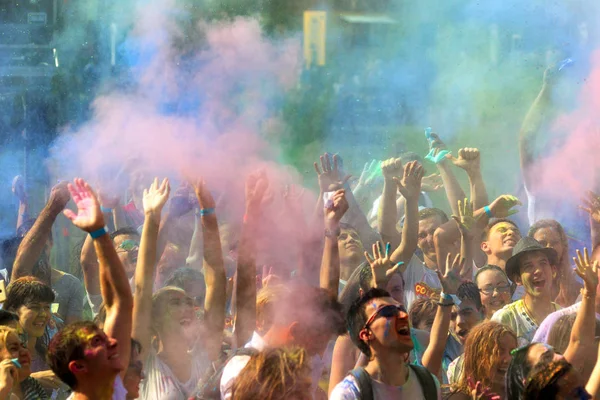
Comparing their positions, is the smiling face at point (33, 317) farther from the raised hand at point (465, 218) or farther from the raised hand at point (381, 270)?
the raised hand at point (465, 218)

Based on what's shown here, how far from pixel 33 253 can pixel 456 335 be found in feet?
7.14

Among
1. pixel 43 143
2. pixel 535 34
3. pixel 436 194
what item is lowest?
pixel 436 194

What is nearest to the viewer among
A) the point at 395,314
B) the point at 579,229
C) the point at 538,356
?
the point at 538,356

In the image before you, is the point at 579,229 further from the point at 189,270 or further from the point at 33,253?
A: the point at 33,253

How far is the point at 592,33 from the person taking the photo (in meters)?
7.72

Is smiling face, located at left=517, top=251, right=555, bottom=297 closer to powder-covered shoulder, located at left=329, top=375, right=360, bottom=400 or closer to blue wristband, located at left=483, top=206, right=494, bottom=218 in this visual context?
blue wristband, located at left=483, top=206, right=494, bottom=218

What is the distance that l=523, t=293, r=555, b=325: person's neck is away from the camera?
16.1 feet

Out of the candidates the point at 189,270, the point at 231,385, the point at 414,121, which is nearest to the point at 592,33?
the point at 414,121

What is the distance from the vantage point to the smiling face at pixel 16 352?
3648 mm

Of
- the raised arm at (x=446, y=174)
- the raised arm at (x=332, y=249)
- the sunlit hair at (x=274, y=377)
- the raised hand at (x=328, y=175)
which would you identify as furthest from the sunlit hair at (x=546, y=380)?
the raised arm at (x=446, y=174)

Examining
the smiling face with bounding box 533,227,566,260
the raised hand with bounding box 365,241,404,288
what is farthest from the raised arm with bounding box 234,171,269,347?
the smiling face with bounding box 533,227,566,260

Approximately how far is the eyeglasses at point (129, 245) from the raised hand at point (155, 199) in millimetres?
1185

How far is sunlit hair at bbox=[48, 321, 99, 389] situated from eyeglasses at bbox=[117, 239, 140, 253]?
2344 millimetres

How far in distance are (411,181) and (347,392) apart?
2.48m
